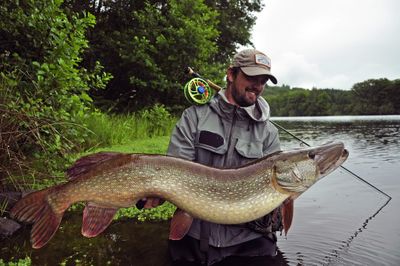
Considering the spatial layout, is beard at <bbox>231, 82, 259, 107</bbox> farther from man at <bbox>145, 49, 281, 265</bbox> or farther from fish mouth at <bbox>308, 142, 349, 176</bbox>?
fish mouth at <bbox>308, 142, 349, 176</bbox>

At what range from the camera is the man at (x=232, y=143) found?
281cm

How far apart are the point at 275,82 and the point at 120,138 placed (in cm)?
587

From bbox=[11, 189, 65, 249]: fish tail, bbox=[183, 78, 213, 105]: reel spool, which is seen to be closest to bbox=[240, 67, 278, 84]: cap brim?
bbox=[183, 78, 213, 105]: reel spool

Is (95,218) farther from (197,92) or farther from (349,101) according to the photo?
(349,101)

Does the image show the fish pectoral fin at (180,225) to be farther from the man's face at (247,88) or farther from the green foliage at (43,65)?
the green foliage at (43,65)

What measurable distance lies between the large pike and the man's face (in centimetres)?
70

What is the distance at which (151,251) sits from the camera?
11.3 ft

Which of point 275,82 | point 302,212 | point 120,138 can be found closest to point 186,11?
point 120,138

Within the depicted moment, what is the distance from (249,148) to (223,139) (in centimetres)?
23

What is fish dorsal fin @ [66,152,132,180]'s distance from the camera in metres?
2.21

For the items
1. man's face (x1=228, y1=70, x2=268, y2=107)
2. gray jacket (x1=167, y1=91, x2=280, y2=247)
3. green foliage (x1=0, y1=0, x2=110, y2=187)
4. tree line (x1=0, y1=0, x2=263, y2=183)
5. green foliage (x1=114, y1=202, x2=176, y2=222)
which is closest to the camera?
gray jacket (x1=167, y1=91, x2=280, y2=247)

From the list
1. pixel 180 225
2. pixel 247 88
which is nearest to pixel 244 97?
pixel 247 88

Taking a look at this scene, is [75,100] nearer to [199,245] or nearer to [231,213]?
[199,245]

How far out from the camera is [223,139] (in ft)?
9.36
